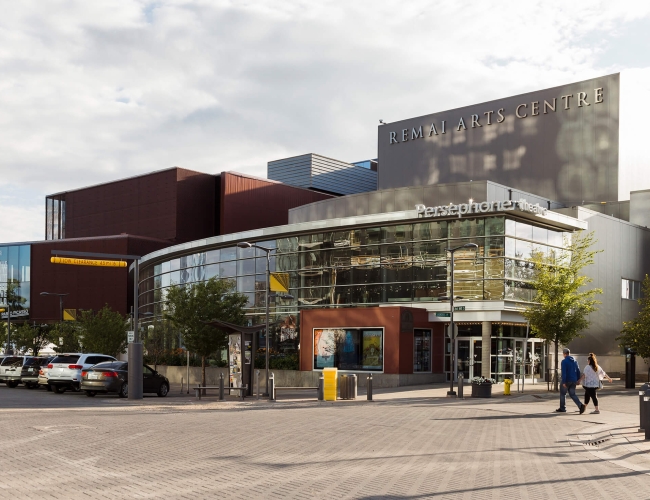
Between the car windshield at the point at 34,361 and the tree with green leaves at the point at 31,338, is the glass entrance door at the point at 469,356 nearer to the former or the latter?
the car windshield at the point at 34,361

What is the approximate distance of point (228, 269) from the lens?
53219mm

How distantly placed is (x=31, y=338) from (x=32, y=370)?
104 ft

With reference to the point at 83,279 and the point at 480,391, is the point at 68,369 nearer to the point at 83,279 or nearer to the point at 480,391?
the point at 480,391

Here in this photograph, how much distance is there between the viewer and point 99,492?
1002 cm

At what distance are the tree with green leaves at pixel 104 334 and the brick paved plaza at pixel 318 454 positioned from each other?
30.4 meters

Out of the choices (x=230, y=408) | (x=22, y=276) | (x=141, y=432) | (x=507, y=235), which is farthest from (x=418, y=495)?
(x=22, y=276)

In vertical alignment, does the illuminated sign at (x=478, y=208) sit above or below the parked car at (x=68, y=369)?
above

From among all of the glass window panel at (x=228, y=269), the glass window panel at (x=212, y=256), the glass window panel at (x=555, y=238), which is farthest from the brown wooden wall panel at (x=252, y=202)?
the glass window panel at (x=555, y=238)

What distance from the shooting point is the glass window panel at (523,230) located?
42.3 meters

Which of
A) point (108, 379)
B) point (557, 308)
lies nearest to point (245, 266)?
point (108, 379)

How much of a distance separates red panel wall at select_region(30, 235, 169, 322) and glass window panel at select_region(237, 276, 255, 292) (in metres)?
23.4

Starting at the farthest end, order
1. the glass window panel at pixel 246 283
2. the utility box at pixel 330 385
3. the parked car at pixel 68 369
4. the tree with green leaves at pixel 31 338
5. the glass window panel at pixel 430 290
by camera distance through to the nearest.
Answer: the tree with green leaves at pixel 31 338 < the glass window panel at pixel 246 283 < the glass window panel at pixel 430 290 < the parked car at pixel 68 369 < the utility box at pixel 330 385

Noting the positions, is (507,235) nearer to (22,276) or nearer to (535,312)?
(535,312)

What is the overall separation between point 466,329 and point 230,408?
1864 centimetres
